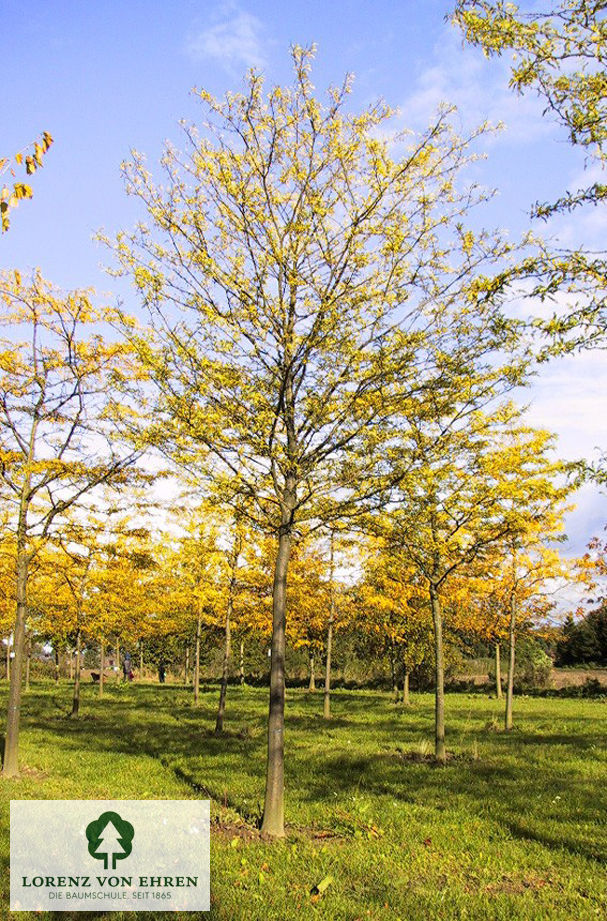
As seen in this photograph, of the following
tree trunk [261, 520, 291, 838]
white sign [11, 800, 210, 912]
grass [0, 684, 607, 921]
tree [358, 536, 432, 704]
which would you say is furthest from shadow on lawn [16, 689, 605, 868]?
tree [358, 536, 432, 704]

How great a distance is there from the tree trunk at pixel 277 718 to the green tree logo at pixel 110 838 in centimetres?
157

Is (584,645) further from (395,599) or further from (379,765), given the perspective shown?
(379,765)

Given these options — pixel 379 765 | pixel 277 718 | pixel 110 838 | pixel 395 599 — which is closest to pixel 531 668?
pixel 395 599

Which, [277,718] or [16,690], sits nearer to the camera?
[277,718]

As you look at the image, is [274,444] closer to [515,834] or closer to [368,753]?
[515,834]

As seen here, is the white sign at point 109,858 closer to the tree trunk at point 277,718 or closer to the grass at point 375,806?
the grass at point 375,806

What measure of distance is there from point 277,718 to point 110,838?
2.17 meters

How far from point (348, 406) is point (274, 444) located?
1077 millimetres

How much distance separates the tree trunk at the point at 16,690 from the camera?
10539 millimetres

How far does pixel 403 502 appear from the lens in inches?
318

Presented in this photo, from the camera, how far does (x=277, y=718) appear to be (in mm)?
7430

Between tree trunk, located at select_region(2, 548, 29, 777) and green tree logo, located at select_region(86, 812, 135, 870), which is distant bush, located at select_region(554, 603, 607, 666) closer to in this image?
tree trunk, located at select_region(2, 548, 29, 777)

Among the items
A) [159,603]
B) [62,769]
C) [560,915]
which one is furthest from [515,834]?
[159,603]

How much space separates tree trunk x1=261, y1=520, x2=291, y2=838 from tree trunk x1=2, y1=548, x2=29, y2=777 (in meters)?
5.64
